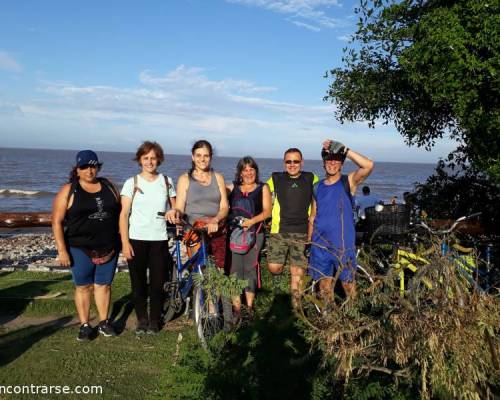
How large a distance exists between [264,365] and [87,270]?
245 centimetres

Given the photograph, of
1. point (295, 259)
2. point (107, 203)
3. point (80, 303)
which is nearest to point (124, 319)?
point (80, 303)

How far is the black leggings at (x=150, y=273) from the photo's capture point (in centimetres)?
495

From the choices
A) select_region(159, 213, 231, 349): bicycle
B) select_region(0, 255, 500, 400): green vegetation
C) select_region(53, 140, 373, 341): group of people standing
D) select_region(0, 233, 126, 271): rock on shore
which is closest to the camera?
select_region(0, 255, 500, 400): green vegetation

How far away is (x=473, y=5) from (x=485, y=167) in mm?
1963

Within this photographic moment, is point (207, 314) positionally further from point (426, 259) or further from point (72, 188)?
point (426, 259)

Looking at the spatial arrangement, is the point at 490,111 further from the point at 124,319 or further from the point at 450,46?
the point at 124,319

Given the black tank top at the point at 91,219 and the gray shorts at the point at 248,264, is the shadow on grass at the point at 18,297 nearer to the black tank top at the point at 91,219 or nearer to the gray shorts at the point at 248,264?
the black tank top at the point at 91,219

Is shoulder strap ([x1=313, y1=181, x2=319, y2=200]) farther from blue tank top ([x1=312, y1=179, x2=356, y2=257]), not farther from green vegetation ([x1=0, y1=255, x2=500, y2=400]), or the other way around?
green vegetation ([x1=0, y1=255, x2=500, y2=400])

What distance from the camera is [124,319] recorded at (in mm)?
5566

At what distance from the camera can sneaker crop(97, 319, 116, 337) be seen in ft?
16.3

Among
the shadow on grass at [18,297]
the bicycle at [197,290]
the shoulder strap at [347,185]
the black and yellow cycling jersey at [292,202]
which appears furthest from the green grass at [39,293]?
the shoulder strap at [347,185]

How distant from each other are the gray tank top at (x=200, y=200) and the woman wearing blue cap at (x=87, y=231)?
77cm

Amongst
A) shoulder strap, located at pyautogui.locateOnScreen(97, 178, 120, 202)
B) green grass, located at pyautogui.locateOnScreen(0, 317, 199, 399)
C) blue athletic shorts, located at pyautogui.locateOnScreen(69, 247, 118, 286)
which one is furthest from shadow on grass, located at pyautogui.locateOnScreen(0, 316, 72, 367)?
shoulder strap, located at pyautogui.locateOnScreen(97, 178, 120, 202)

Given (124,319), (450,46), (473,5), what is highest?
(473,5)
